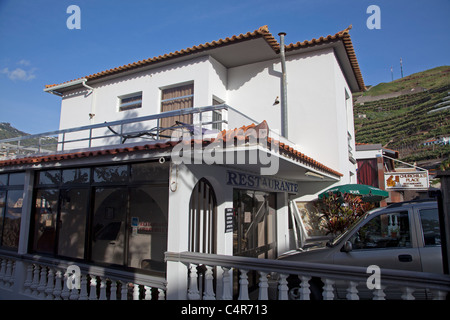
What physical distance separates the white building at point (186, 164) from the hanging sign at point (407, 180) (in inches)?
83.9

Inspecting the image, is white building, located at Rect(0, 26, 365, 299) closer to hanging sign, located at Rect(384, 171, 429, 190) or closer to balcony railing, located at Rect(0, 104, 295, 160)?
balcony railing, located at Rect(0, 104, 295, 160)

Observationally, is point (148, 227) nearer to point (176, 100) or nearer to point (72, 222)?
point (72, 222)

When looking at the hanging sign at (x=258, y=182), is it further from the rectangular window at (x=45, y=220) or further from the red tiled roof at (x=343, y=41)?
the red tiled roof at (x=343, y=41)

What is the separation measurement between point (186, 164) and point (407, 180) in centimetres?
1024

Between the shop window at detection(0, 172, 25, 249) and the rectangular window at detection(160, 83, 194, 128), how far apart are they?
4.73m

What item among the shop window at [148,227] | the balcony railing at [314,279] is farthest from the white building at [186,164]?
the balcony railing at [314,279]

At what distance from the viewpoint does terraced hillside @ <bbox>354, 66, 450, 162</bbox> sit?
52.6 meters

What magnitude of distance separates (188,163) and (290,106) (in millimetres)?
6232

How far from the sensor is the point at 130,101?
11766mm

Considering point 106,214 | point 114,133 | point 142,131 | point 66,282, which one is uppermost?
point 114,133

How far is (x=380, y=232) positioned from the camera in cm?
485

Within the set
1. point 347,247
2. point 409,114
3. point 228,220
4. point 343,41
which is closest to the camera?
point 347,247

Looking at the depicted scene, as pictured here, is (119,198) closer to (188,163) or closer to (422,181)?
(188,163)

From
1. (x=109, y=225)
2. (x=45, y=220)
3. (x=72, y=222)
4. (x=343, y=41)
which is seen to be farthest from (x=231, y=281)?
(x=343, y=41)
